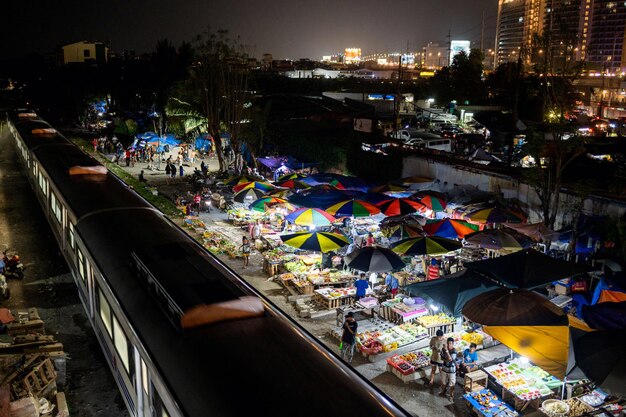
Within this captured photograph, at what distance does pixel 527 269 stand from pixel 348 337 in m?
4.50

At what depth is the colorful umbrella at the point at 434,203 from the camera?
733 inches

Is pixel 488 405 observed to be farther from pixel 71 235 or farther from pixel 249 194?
pixel 249 194

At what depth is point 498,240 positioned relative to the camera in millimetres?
14531

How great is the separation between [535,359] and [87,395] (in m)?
7.72

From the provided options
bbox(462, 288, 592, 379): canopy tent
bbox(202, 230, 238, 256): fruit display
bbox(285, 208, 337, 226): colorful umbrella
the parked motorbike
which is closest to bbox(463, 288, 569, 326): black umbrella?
bbox(462, 288, 592, 379): canopy tent

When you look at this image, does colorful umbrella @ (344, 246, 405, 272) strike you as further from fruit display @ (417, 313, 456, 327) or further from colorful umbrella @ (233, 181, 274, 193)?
colorful umbrella @ (233, 181, 274, 193)

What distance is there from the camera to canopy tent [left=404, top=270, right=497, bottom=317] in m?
10.4

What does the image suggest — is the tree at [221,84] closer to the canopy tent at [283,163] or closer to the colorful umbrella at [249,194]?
the canopy tent at [283,163]

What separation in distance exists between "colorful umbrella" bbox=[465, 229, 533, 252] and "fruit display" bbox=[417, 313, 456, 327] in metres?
3.32

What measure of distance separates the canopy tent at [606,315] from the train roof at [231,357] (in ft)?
20.9

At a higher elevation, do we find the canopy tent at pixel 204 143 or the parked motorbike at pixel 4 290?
the canopy tent at pixel 204 143

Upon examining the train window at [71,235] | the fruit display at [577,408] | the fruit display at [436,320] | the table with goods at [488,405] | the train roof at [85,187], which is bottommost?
the table with goods at [488,405]

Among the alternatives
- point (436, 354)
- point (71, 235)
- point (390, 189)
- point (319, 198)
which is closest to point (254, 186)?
point (319, 198)

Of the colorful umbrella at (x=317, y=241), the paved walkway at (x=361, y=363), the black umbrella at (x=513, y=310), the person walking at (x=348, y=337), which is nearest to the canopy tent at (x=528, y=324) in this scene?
the black umbrella at (x=513, y=310)
